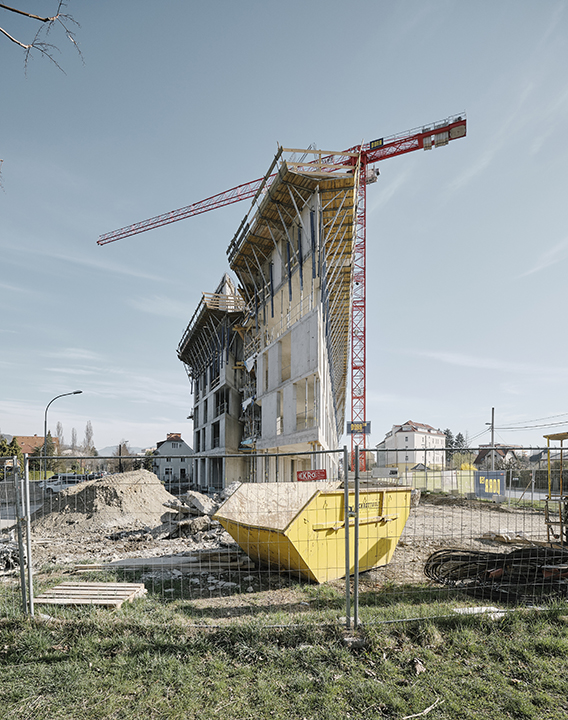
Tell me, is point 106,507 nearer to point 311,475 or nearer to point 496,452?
point 311,475

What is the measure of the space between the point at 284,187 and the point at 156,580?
21.5m

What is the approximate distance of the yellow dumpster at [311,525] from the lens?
7105 millimetres

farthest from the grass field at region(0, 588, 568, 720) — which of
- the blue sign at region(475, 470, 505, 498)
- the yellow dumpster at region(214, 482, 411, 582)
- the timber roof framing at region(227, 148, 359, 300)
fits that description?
the timber roof framing at region(227, 148, 359, 300)

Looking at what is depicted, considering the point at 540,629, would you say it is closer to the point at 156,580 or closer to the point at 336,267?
the point at 156,580

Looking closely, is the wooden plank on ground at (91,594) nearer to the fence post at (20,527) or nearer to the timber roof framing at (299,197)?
the fence post at (20,527)

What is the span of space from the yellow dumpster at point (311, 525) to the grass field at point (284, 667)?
157 cm

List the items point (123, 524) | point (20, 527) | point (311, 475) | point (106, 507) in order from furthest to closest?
point (106, 507)
point (123, 524)
point (311, 475)
point (20, 527)

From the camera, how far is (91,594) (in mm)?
6383

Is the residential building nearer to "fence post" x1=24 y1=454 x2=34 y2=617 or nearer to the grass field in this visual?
the grass field

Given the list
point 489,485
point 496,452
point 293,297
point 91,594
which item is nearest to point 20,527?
point 91,594

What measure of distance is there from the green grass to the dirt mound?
12812mm

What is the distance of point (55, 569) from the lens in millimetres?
8938

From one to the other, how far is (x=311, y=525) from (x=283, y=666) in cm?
261

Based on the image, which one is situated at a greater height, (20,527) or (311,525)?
(20,527)
